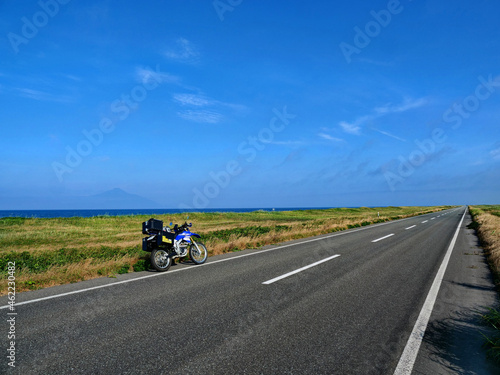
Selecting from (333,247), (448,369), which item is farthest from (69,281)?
(333,247)

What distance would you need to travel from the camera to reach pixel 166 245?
9156 millimetres

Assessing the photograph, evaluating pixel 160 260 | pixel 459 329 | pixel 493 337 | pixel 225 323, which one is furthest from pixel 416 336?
pixel 160 260

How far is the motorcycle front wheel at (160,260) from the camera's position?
8.61 metres

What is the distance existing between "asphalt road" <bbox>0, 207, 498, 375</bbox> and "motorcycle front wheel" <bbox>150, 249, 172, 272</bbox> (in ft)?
1.54

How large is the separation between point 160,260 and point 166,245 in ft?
1.62

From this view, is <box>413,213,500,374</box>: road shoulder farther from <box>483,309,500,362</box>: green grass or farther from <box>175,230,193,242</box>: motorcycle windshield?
<box>175,230,193,242</box>: motorcycle windshield

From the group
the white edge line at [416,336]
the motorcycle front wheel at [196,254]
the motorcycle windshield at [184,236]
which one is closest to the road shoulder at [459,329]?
the white edge line at [416,336]

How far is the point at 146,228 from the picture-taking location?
9133 millimetres

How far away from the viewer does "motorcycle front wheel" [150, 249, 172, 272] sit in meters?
8.61

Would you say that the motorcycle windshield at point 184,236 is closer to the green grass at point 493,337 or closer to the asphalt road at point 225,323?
the asphalt road at point 225,323

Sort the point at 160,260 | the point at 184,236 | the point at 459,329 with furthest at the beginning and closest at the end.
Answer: the point at 184,236, the point at 160,260, the point at 459,329

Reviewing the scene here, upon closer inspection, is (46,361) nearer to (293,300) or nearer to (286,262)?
(293,300)

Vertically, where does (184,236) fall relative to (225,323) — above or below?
above

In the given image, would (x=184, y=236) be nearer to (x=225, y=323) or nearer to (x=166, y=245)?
(x=166, y=245)
